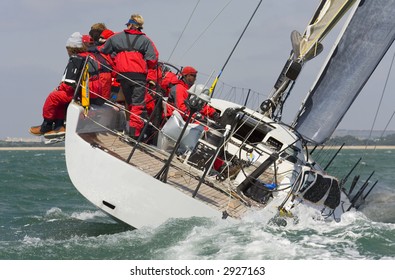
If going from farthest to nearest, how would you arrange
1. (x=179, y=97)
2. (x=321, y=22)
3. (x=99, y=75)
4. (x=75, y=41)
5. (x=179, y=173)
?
(x=321, y=22) < (x=179, y=97) < (x=75, y=41) < (x=99, y=75) < (x=179, y=173)

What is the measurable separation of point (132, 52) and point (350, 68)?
396 centimetres

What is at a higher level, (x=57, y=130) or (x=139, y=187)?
(x=139, y=187)

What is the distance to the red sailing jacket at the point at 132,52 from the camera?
29.7ft

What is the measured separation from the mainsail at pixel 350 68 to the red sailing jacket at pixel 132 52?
3259mm

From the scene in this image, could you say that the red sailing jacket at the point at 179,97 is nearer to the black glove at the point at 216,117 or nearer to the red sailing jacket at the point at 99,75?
the black glove at the point at 216,117

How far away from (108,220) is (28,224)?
3.85 feet

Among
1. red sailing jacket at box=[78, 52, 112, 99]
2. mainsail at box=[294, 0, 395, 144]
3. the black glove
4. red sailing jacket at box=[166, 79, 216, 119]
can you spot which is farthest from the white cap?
mainsail at box=[294, 0, 395, 144]

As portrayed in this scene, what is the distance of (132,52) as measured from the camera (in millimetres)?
9102

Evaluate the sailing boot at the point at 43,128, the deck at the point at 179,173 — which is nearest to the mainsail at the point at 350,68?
the deck at the point at 179,173

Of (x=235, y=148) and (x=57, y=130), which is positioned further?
(x=235, y=148)

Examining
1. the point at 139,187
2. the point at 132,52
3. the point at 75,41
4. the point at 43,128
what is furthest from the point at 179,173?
the point at 75,41

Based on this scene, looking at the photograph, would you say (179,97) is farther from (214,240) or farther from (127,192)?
(214,240)

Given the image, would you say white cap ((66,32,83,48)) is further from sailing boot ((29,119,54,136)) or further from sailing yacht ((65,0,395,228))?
sailing boot ((29,119,54,136))
